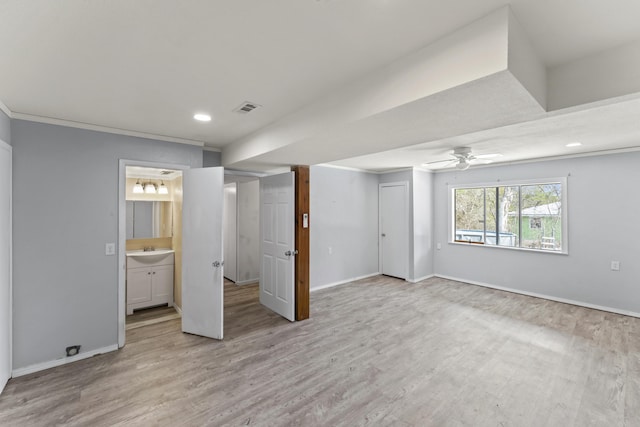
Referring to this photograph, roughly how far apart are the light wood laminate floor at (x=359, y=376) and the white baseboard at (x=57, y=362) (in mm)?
81

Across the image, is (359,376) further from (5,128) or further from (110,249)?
(5,128)

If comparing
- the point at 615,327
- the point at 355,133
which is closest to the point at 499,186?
the point at 615,327

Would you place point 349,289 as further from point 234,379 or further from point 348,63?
point 348,63

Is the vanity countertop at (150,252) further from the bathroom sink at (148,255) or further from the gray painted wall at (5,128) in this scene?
the gray painted wall at (5,128)

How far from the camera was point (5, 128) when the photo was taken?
2.41 meters

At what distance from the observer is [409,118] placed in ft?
6.16

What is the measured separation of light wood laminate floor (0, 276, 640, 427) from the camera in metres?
2.05

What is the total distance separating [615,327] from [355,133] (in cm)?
430

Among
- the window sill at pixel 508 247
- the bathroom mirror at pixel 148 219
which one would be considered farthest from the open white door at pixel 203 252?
the window sill at pixel 508 247

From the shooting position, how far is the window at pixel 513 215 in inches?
185

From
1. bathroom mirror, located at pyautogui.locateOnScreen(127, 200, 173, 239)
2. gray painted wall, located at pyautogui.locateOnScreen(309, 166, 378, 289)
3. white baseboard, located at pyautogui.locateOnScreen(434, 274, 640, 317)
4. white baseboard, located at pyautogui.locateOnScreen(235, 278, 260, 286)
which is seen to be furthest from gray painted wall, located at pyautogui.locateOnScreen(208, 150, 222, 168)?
white baseboard, located at pyautogui.locateOnScreen(434, 274, 640, 317)

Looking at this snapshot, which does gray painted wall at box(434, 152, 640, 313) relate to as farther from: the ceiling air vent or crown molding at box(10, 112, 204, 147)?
crown molding at box(10, 112, 204, 147)

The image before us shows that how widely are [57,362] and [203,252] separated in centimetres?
165

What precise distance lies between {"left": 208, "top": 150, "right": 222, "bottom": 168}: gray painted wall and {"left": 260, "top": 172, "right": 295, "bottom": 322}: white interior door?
2.29 feet
